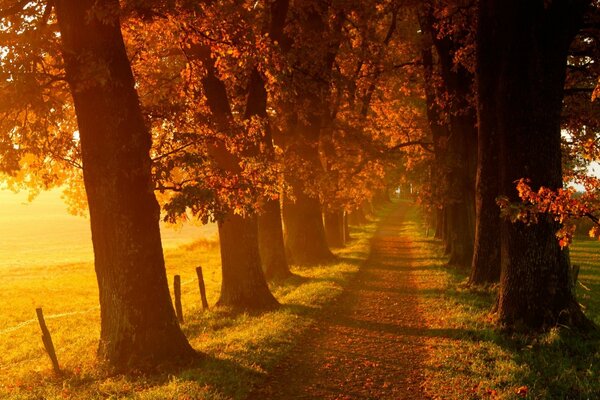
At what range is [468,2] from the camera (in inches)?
585

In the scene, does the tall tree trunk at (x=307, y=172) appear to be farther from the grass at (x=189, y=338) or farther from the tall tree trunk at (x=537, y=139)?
the tall tree trunk at (x=537, y=139)

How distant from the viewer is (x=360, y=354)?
9984 millimetres

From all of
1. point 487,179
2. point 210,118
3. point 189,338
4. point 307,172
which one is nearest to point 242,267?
point 189,338

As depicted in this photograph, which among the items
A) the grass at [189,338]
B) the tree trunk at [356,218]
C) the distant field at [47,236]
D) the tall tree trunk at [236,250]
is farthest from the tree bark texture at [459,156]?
the tree trunk at [356,218]

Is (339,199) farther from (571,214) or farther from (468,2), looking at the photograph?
(571,214)

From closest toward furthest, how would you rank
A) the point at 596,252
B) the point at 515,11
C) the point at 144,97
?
the point at 515,11
the point at 144,97
the point at 596,252

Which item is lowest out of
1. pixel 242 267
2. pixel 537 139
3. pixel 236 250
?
pixel 242 267

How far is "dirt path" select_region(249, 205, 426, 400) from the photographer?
8.06m

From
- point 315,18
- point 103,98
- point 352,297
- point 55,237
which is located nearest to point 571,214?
point 103,98

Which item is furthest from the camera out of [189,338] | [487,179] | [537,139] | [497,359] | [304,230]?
[304,230]

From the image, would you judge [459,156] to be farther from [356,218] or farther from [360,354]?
[356,218]

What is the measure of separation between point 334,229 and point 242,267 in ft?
59.0

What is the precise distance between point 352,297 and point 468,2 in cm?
965

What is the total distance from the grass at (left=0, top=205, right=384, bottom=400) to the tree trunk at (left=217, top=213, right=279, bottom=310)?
562 mm
